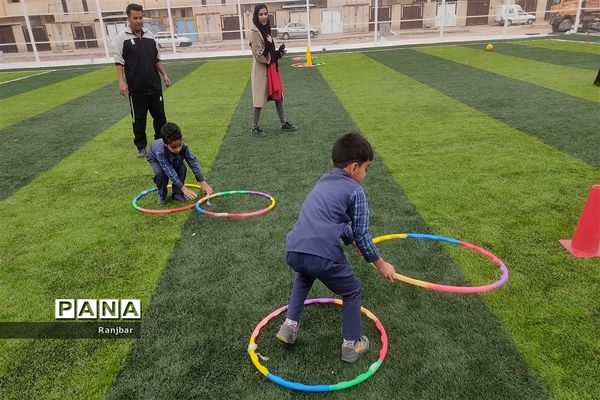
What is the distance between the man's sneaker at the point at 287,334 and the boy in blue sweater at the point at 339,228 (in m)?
0.42

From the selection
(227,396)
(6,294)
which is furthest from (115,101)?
(227,396)

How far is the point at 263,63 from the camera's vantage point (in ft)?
28.3

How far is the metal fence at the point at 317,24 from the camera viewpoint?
27.0m

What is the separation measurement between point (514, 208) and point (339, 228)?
3330 mm

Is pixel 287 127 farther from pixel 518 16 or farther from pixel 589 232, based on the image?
pixel 518 16

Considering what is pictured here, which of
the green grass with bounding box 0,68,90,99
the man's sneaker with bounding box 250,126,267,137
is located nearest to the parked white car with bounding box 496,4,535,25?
the green grass with bounding box 0,68,90,99

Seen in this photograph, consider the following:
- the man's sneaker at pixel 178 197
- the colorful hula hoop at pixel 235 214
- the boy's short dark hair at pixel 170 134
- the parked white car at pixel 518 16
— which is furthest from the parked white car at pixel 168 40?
the boy's short dark hair at pixel 170 134

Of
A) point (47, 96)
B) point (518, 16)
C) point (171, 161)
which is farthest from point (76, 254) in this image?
point (518, 16)

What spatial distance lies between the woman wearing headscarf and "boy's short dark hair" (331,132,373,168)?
584 centimetres

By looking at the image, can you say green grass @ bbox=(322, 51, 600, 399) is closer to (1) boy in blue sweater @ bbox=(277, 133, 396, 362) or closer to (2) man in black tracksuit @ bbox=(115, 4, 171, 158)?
(1) boy in blue sweater @ bbox=(277, 133, 396, 362)

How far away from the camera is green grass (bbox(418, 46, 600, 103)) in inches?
464

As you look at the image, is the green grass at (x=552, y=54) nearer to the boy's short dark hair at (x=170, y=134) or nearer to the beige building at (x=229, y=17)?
the beige building at (x=229, y=17)

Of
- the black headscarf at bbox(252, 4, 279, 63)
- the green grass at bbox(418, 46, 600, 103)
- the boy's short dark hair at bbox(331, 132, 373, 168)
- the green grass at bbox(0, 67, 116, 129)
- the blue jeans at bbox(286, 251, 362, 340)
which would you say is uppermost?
the black headscarf at bbox(252, 4, 279, 63)

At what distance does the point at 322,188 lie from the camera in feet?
10.0
